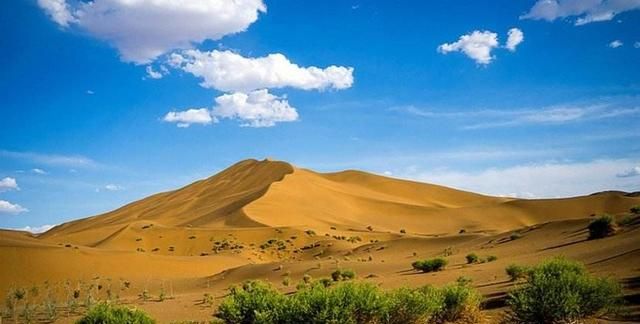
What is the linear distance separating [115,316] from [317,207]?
214 feet

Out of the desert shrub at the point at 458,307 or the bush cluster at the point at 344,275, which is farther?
the bush cluster at the point at 344,275

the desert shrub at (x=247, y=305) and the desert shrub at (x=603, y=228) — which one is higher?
the desert shrub at (x=603, y=228)

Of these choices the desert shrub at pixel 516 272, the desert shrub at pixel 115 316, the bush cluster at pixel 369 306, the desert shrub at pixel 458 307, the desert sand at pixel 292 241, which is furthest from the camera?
the desert sand at pixel 292 241

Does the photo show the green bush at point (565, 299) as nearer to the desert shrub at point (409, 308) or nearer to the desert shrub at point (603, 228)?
the desert shrub at point (409, 308)

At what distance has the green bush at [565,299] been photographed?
8.94 metres

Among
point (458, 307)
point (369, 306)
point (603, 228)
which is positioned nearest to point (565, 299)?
point (458, 307)

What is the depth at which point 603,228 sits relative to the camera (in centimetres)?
2361

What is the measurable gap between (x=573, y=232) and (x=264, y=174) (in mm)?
71646

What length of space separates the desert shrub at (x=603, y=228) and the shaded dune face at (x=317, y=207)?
3394 cm

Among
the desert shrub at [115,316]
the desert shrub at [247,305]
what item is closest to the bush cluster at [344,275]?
the desert shrub at [247,305]

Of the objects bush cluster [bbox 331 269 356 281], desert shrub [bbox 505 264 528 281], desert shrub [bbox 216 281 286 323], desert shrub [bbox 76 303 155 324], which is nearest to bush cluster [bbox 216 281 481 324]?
desert shrub [bbox 216 281 286 323]

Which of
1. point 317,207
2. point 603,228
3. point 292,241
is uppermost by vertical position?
point 317,207

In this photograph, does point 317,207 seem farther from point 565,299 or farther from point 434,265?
point 565,299

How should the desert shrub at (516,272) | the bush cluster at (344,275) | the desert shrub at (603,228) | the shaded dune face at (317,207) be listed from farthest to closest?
1. the shaded dune face at (317,207)
2. the bush cluster at (344,275)
3. the desert shrub at (603,228)
4. the desert shrub at (516,272)
